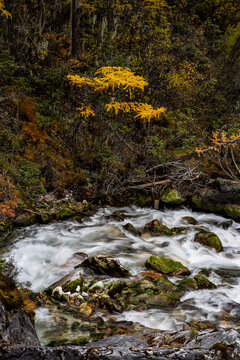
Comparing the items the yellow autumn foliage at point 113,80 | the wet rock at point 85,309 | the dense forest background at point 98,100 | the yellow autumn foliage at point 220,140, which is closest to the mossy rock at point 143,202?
the dense forest background at point 98,100

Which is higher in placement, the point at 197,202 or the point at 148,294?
the point at 148,294

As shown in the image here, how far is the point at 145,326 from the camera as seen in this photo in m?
4.07

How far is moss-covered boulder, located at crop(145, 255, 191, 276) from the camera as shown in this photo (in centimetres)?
586

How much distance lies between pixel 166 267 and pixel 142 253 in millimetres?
1215

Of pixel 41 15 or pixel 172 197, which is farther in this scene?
pixel 41 15

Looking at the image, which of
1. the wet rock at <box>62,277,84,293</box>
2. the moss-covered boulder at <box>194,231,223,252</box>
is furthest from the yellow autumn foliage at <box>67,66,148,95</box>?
the wet rock at <box>62,277,84,293</box>

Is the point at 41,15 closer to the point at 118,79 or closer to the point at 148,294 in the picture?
the point at 118,79

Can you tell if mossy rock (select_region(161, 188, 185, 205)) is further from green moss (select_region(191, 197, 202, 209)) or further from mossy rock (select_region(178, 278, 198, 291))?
mossy rock (select_region(178, 278, 198, 291))

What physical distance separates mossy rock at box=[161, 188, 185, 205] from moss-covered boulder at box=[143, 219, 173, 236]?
155cm

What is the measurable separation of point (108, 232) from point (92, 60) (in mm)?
7926

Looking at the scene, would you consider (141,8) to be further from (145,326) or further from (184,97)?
(145,326)

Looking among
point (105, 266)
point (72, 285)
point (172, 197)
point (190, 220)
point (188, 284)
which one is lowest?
point (190, 220)

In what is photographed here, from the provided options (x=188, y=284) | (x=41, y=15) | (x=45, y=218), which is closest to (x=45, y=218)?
(x=45, y=218)

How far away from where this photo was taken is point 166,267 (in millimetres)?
5898
